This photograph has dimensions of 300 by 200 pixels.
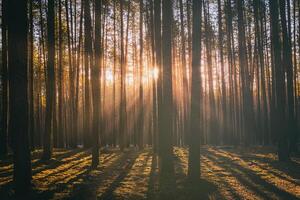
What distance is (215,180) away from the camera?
9.76 metres

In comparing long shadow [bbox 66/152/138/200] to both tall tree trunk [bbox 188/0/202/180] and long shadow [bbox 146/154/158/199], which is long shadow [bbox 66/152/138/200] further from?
tall tree trunk [bbox 188/0/202/180]

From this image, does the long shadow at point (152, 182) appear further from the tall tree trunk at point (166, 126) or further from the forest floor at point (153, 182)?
the tall tree trunk at point (166, 126)

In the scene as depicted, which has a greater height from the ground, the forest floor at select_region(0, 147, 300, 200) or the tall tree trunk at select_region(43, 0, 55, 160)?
the tall tree trunk at select_region(43, 0, 55, 160)

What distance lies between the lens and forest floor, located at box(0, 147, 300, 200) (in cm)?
788

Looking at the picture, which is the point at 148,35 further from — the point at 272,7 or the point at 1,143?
the point at 1,143

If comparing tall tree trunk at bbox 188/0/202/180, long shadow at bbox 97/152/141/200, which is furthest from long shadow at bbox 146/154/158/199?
tall tree trunk at bbox 188/0/202/180

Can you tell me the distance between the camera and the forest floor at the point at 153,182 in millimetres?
7883

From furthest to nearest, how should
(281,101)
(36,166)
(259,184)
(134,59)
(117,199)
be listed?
(134,59)
(281,101)
(36,166)
(259,184)
(117,199)

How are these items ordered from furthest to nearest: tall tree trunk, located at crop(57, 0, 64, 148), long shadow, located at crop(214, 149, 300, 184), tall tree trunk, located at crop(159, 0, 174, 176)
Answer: tall tree trunk, located at crop(57, 0, 64, 148)
tall tree trunk, located at crop(159, 0, 174, 176)
long shadow, located at crop(214, 149, 300, 184)

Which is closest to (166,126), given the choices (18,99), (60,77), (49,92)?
(18,99)

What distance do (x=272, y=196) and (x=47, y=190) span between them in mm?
5939

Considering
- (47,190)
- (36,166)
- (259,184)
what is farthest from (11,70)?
(259,184)

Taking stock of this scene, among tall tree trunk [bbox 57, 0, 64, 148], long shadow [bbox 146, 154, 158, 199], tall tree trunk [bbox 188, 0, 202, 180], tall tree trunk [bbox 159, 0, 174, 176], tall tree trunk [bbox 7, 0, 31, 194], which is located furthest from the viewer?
tall tree trunk [bbox 57, 0, 64, 148]

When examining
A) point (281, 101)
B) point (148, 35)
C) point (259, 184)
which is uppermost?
point (148, 35)
